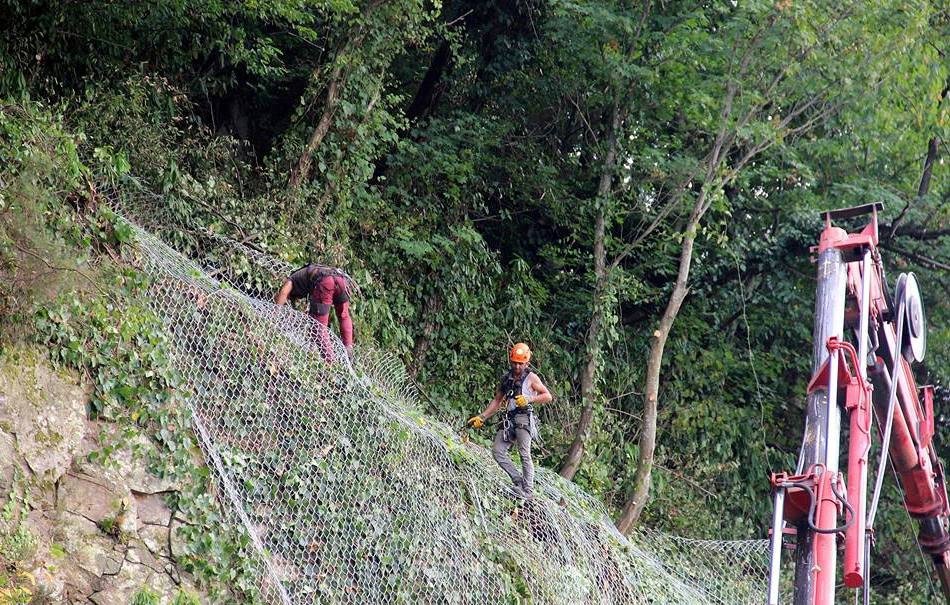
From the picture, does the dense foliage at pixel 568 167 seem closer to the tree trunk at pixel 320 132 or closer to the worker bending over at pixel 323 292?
the tree trunk at pixel 320 132

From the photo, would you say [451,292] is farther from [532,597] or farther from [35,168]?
[35,168]

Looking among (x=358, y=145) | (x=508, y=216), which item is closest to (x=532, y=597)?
(x=358, y=145)

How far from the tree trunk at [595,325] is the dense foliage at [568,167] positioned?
4cm

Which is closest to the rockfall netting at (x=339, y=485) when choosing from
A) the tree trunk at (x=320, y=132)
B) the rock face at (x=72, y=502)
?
the rock face at (x=72, y=502)

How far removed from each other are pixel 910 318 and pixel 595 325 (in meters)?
5.34

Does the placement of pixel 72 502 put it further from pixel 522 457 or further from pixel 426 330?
pixel 426 330

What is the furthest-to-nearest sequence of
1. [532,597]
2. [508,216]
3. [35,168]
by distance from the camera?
[508,216]
[532,597]
[35,168]

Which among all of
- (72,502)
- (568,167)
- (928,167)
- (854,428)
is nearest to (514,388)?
(854,428)

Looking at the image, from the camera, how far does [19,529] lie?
20.1 feet

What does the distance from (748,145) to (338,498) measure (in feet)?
25.2

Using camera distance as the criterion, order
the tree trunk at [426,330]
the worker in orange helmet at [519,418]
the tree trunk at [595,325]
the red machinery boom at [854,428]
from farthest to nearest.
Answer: the tree trunk at [426,330] → the tree trunk at [595,325] → the worker in orange helmet at [519,418] → the red machinery boom at [854,428]

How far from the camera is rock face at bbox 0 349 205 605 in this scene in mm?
6289

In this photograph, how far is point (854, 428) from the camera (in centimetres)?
628

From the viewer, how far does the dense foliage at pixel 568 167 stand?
11.4m
